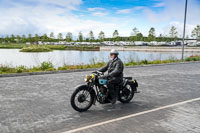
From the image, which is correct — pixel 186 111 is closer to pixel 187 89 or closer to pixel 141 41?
pixel 187 89

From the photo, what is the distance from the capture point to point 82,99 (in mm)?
5449

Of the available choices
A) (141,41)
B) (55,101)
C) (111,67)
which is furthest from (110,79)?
(141,41)

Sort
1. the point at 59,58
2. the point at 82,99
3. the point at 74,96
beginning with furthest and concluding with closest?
1. the point at 59,58
2. the point at 82,99
3. the point at 74,96

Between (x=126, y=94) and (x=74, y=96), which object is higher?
(x=74, y=96)

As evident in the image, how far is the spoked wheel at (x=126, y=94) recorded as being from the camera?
624 cm

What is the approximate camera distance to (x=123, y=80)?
244 inches

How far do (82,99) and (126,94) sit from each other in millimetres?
1646

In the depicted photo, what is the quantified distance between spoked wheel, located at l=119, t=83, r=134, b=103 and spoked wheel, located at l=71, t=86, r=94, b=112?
112cm

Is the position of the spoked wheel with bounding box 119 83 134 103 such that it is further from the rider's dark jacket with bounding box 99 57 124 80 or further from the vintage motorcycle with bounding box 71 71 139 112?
the rider's dark jacket with bounding box 99 57 124 80

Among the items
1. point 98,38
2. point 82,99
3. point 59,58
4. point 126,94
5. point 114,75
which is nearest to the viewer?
point 82,99

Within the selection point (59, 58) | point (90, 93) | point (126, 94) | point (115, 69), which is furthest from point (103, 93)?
point (59, 58)

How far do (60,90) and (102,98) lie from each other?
293 centimetres

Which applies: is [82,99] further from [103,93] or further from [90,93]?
[103,93]

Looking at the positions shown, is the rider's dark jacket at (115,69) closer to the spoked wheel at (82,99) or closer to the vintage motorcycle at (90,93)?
the vintage motorcycle at (90,93)
